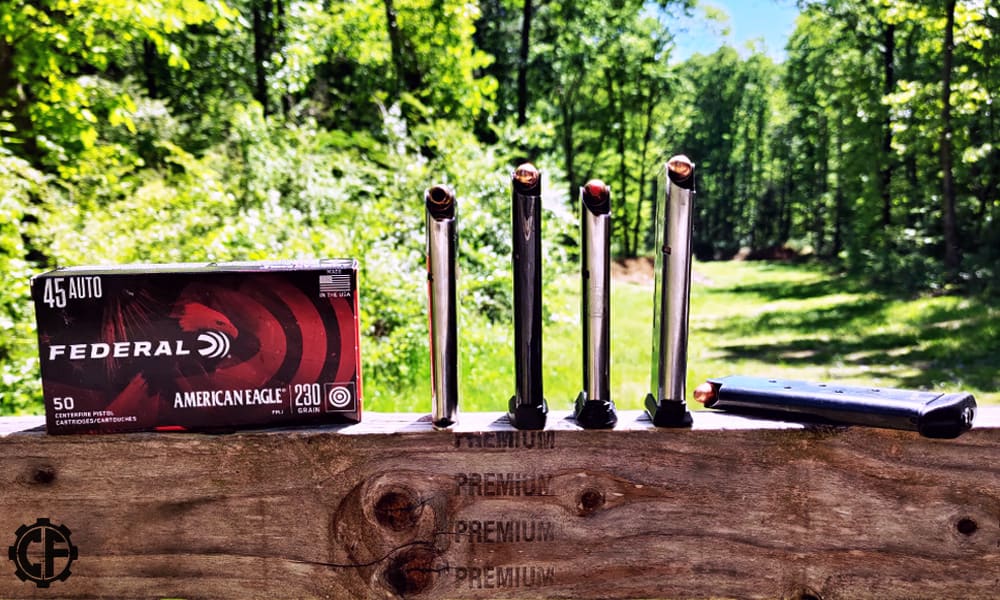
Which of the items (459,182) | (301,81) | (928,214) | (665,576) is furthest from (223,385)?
(928,214)

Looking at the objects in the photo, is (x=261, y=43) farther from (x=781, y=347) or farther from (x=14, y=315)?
(x=14, y=315)

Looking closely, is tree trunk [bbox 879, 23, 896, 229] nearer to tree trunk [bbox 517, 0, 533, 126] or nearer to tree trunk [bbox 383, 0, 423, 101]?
tree trunk [bbox 517, 0, 533, 126]

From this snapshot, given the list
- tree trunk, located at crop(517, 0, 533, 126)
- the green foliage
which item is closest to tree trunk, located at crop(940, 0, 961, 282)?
tree trunk, located at crop(517, 0, 533, 126)

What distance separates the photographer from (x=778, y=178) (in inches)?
2160

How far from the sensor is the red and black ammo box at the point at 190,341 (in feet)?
4.50

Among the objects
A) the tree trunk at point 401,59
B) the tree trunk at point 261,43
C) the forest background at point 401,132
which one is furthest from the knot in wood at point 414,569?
the tree trunk at point 261,43

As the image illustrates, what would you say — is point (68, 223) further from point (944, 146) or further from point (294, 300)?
point (944, 146)

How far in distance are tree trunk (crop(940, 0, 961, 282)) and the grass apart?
167 cm

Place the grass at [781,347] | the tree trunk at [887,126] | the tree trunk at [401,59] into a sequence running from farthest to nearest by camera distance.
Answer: the tree trunk at [887,126] < the tree trunk at [401,59] < the grass at [781,347]

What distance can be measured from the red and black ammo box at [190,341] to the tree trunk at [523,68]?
21.9 m

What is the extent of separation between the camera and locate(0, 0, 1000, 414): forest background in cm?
652

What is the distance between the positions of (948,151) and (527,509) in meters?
18.2

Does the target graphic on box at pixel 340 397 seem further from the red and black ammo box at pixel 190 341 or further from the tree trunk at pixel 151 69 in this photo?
the tree trunk at pixel 151 69

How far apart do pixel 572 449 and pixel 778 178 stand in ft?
190
